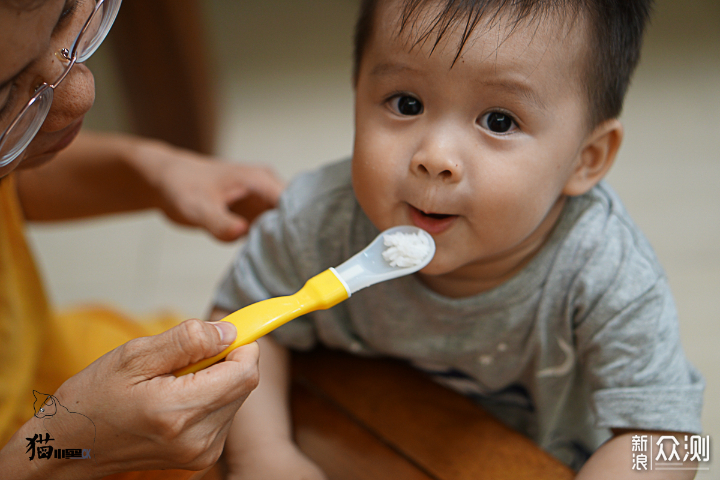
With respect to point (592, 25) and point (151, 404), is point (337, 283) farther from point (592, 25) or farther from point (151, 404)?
point (592, 25)

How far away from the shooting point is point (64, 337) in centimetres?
95

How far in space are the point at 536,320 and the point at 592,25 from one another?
340 mm

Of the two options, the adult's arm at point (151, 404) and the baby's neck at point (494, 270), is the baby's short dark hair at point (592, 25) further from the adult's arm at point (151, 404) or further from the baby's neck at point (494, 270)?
the adult's arm at point (151, 404)

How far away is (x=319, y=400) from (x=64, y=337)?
451mm

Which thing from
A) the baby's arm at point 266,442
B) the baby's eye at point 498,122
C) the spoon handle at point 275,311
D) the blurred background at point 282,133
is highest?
the blurred background at point 282,133

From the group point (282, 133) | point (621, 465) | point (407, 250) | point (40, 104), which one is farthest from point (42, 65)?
point (282, 133)

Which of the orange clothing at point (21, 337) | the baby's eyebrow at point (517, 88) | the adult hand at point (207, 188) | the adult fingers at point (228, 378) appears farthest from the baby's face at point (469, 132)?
the orange clothing at point (21, 337)

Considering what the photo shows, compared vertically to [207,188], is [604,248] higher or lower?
lower

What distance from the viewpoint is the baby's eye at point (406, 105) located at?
2.03 feet

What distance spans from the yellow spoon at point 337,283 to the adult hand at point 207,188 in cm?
32

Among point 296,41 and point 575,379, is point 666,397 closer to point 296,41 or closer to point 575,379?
point 575,379

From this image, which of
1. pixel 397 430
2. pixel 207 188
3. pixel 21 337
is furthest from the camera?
pixel 207 188

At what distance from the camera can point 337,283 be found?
2.01 feet

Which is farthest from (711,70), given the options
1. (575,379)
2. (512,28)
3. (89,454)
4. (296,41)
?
(89,454)
